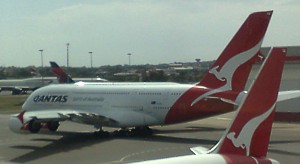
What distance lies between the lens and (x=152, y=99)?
3272cm

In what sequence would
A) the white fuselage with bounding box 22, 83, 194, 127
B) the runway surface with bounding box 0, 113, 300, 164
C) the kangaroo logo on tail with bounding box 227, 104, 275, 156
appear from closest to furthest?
the kangaroo logo on tail with bounding box 227, 104, 275, 156
the runway surface with bounding box 0, 113, 300, 164
the white fuselage with bounding box 22, 83, 194, 127

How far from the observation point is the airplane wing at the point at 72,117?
30858mm

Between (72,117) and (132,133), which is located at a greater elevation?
(72,117)

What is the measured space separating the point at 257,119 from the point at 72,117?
24.1 meters

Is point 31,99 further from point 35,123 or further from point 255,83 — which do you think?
point 255,83

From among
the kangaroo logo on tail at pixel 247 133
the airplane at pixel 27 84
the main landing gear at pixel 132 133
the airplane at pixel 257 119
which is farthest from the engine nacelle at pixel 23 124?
the airplane at pixel 27 84

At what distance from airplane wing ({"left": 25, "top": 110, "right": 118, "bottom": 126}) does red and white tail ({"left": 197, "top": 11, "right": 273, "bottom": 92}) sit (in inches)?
297

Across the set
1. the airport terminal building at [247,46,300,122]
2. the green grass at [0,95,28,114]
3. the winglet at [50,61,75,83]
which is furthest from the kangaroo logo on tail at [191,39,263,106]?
the winglet at [50,61,75,83]

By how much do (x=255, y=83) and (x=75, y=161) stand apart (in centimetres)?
1521

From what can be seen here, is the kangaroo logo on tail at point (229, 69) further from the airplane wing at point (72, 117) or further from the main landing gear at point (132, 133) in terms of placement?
the airplane wing at point (72, 117)

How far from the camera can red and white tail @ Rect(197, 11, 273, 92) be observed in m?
27.6

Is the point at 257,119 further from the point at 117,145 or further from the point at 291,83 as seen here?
the point at 291,83

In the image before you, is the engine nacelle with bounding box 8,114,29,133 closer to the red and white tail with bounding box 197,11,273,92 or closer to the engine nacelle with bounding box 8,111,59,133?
the engine nacelle with bounding box 8,111,59,133

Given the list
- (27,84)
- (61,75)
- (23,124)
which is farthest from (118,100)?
(27,84)
